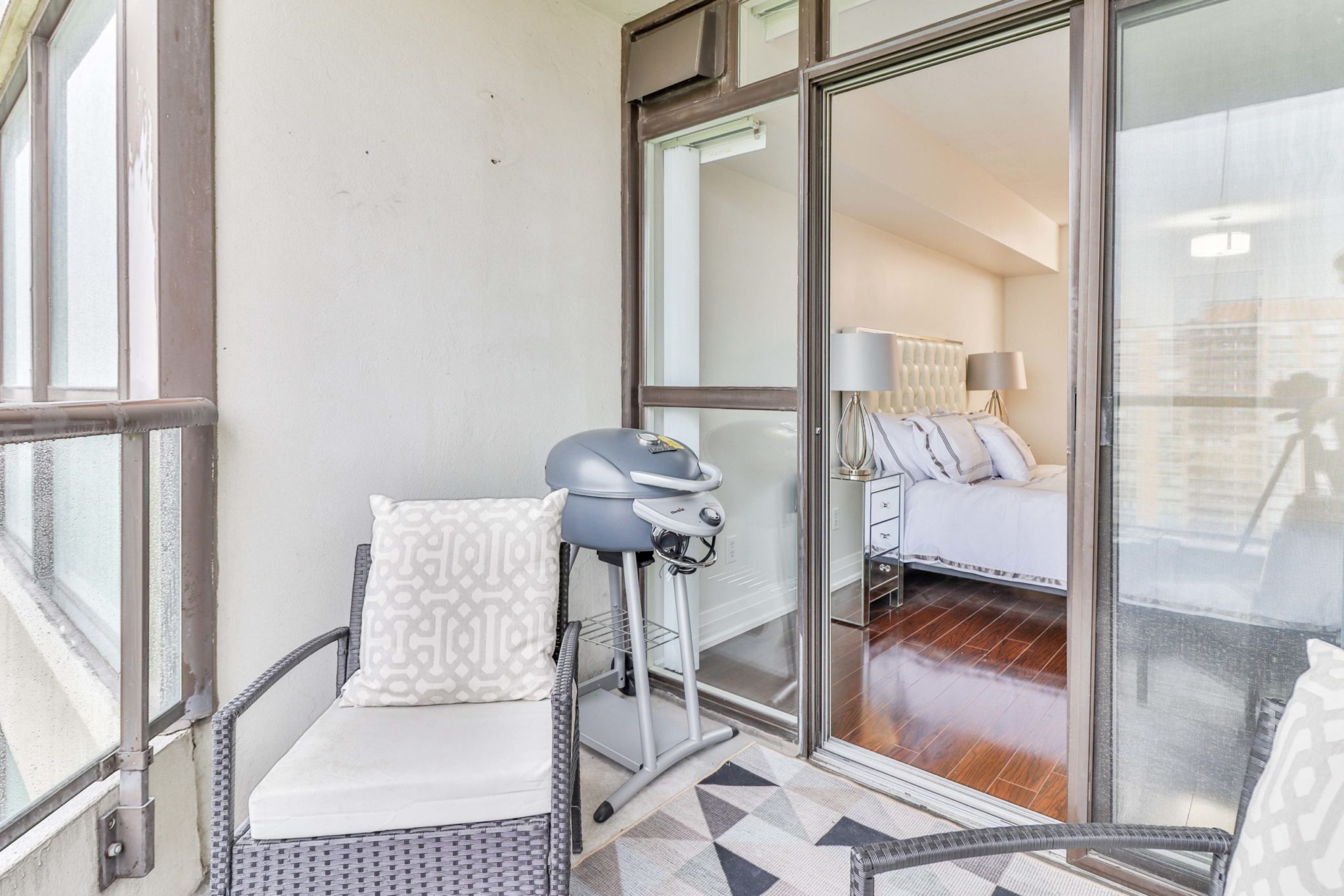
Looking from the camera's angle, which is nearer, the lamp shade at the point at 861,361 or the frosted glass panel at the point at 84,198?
the frosted glass panel at the point at 84,198

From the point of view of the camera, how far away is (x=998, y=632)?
334 centimetres

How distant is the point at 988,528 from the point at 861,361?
3.79ft

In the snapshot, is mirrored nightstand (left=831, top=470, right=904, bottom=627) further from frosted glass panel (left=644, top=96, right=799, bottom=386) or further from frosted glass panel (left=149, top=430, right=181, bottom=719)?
frosted glass panel (left=149, top=430, right=181, bottom=719)

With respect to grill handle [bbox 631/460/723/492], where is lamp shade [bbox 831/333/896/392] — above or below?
above

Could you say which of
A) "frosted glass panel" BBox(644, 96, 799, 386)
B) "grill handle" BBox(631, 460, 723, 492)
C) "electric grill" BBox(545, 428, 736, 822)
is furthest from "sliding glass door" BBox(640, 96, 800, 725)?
"grill handle" BBox(631, 460, 723, 492)

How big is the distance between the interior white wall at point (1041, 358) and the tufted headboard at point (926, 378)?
0.94 m

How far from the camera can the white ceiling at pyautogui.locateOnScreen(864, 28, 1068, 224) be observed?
2.88 m

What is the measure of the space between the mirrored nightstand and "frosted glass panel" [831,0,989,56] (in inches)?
68.6

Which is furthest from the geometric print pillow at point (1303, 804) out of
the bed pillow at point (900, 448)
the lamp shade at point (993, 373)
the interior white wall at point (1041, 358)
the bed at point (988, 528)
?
the interior white wall at point (1041, 358)

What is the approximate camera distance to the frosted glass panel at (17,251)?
2180 mm

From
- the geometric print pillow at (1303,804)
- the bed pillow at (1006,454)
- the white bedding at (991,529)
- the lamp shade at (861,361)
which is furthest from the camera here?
the bed pillow at (1006,454)


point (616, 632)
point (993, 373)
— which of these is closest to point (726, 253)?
point (616, 632)

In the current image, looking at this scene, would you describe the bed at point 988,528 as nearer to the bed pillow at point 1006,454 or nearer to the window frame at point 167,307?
the bed pillow at point 1006,454

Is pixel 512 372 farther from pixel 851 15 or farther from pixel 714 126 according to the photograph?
pixel 851 15
